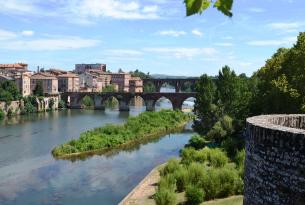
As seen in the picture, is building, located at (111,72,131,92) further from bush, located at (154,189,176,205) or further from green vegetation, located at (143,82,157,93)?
bush, located at (154,189,176,205)

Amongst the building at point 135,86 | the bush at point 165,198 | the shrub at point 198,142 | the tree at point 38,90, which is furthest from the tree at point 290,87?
the building at point 135,86

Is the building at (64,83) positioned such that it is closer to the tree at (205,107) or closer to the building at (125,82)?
the building at (125,82)

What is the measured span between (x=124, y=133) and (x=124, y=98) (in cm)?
3960

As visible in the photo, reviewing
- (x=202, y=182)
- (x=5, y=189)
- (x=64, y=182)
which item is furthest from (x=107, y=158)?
(x=202, y=182)

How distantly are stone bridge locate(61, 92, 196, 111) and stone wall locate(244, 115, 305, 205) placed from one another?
72017 millimetres

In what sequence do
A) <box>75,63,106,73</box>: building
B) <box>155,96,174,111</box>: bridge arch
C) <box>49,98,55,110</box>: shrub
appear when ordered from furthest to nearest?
<box>75,63,106,73</box>: building, <box>155,96,174,111</box>: bridge arch, <box>49,98,55,110</box>: shrub

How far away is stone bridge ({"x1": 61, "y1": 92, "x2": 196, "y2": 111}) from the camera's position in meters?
81.2

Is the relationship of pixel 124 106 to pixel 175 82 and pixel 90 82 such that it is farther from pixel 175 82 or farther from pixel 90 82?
pixel 90 82

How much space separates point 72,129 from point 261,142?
44.7m

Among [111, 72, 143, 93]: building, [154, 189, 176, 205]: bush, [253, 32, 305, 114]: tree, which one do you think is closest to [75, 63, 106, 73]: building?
[111, 72, 143, 93]: building

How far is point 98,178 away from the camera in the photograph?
90.9 ft

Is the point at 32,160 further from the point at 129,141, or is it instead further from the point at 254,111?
the point at 254,111

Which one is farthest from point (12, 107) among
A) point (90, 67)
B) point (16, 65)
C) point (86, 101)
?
point (90, 67)

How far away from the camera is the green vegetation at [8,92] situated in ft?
224
